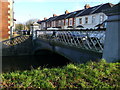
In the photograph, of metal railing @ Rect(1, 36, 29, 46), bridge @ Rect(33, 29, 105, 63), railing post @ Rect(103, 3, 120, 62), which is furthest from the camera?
metal railing @ Rect(1, 36, 29, 46)

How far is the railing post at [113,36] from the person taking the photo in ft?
16.3

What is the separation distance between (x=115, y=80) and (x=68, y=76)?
120 cm

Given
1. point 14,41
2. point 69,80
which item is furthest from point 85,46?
point 14,41

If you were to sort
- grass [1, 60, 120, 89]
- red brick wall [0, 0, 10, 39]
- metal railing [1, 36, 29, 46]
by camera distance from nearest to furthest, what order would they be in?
grass [1, 60, 120, 89]
red brick wall [0, 0, 10, 39]
metal railing [1, 36, 29, 46]

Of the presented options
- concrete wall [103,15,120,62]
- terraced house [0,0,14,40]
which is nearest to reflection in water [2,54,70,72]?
terraced house [0,0,14,40]

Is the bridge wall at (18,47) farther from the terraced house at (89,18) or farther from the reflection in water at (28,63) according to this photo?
the terraced house at (89,18)

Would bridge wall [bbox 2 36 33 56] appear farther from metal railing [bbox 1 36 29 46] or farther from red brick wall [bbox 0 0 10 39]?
red brick wall [bbox 0 0 10 39]

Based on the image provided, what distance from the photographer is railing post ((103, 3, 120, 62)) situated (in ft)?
16.3

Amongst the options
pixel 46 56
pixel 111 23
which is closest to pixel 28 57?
pixel 46 56

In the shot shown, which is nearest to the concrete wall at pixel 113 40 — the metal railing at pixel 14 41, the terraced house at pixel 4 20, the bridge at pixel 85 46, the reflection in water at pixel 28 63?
the bridge at pixel 85 46

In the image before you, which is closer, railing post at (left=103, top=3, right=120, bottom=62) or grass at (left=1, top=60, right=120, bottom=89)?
grass at (left=1, top=60, right=120, bottom=89)

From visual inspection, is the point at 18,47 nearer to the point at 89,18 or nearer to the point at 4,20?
the point at 4,20

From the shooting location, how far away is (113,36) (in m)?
5.11

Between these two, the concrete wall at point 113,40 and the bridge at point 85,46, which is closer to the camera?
the concrete wall at point 113,40
